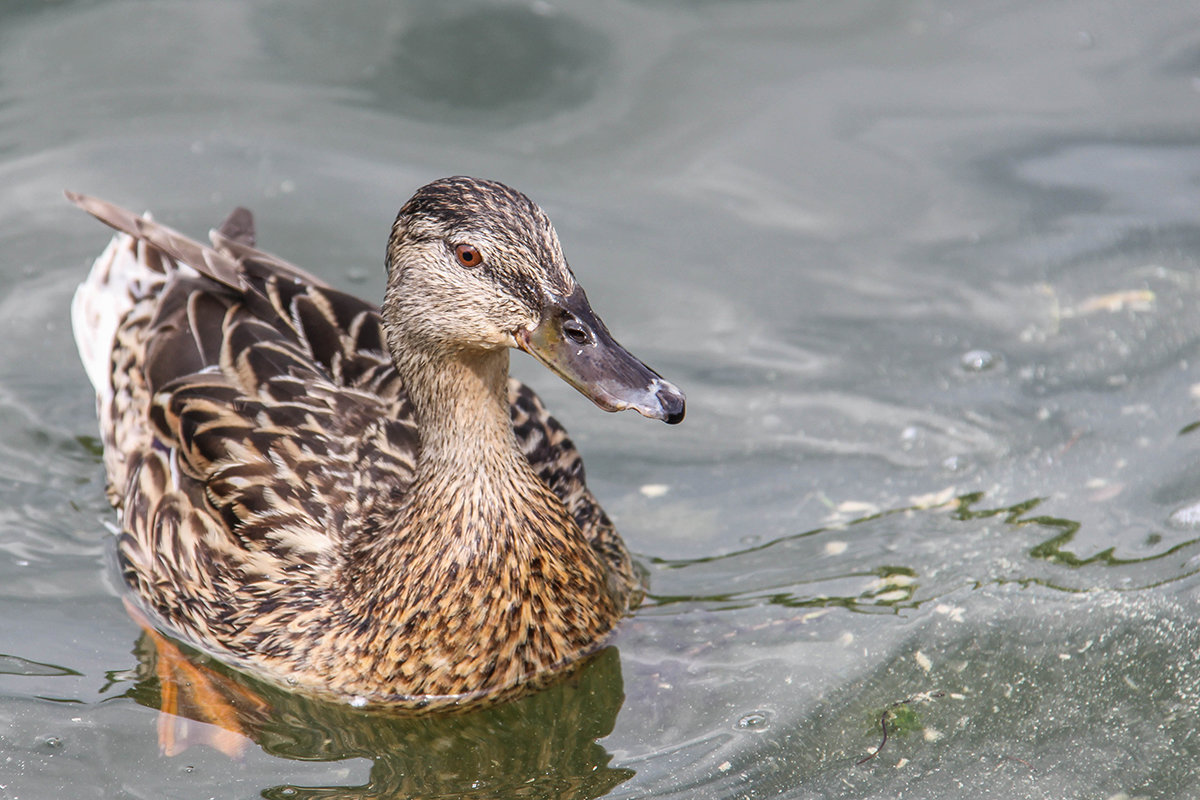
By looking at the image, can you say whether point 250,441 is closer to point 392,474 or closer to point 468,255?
point 392,474

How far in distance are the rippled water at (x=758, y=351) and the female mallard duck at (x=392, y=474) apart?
0.24 m

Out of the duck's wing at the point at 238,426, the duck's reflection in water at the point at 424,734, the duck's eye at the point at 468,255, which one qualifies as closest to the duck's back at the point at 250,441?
the duck's wing at the point at 238,426

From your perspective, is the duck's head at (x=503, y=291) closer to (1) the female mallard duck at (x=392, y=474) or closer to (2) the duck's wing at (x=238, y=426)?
(1) the female mallard duck at (x=392, y=474)

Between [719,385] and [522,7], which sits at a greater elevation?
[522,7]

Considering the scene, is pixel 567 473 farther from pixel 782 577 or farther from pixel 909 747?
pixel 909 747

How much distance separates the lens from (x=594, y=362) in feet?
13.4

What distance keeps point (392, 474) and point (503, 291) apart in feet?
3.64

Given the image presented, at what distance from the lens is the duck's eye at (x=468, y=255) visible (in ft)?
14.0

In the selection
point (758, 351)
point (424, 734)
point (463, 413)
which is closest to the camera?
point (463, 413)

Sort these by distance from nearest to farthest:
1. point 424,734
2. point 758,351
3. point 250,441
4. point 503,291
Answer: point 503,291 → point 424,734 → point 250,441 → point 758,351

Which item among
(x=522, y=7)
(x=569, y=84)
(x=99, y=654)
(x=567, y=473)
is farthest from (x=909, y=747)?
(x=522, y=7)

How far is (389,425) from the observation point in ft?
16.9

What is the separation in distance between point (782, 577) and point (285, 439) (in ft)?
6.41

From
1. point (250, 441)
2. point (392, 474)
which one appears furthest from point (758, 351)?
point (250, 441)
